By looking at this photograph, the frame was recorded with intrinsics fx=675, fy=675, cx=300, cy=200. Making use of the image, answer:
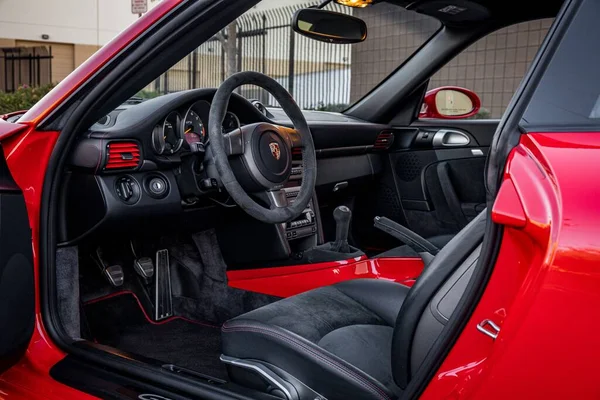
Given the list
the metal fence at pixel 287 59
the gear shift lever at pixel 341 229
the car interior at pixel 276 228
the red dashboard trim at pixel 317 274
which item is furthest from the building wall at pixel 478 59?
the red dashboard trim at pixel 317 274

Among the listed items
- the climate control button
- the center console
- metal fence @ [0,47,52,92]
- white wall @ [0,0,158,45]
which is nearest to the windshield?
white wall @ [0,0,158,45]

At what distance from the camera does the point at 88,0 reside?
15484mm

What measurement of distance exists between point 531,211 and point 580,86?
22cm

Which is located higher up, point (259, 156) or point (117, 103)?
point (117, 103)

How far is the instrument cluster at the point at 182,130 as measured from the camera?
2.40 meters

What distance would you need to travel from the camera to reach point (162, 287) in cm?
305

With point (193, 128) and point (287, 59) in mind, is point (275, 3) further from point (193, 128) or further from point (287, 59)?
point (193, 128)

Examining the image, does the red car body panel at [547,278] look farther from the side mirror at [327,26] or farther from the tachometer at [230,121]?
the tachometer at [230,121]

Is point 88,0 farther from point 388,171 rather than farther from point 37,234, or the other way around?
point 37,234

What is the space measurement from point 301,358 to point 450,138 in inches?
89.8

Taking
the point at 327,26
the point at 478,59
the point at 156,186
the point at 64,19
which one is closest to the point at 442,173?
the point at 327,26

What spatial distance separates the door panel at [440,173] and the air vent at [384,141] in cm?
5

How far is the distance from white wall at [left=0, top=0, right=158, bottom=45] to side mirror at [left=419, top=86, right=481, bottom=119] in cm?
1212

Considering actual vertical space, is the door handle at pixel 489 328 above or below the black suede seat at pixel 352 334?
above
